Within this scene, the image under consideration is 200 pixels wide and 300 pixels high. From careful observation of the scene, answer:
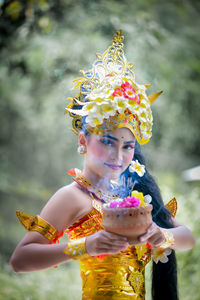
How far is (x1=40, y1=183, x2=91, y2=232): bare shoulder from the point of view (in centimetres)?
132

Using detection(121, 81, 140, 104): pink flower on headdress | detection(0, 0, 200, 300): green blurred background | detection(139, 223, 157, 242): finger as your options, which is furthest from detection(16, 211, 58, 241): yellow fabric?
detection(0, 0, 200, 300): green blurred background

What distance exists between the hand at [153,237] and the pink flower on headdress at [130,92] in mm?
478

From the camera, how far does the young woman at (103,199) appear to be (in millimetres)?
1263

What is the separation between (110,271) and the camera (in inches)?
52.5

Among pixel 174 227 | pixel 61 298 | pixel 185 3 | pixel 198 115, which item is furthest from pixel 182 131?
pixel 174 227

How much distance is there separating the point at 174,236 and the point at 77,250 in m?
0.42

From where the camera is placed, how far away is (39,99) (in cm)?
429

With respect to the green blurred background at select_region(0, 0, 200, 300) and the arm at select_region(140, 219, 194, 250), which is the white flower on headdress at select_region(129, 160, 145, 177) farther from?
the green blurred background at select_region(0, 0, 200, 300)

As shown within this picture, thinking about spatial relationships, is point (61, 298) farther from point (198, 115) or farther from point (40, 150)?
point (198, 115)

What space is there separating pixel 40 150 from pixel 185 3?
2350 mm

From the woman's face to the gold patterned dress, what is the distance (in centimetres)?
16

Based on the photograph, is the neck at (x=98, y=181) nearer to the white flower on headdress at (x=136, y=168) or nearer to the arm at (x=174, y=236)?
the white flower on headdress at (x=136, y=168)

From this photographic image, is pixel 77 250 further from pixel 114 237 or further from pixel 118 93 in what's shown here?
pixel 118 93

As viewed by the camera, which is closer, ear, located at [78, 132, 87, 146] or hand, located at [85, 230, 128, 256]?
hand, located at [85, 230, 128, 256]
